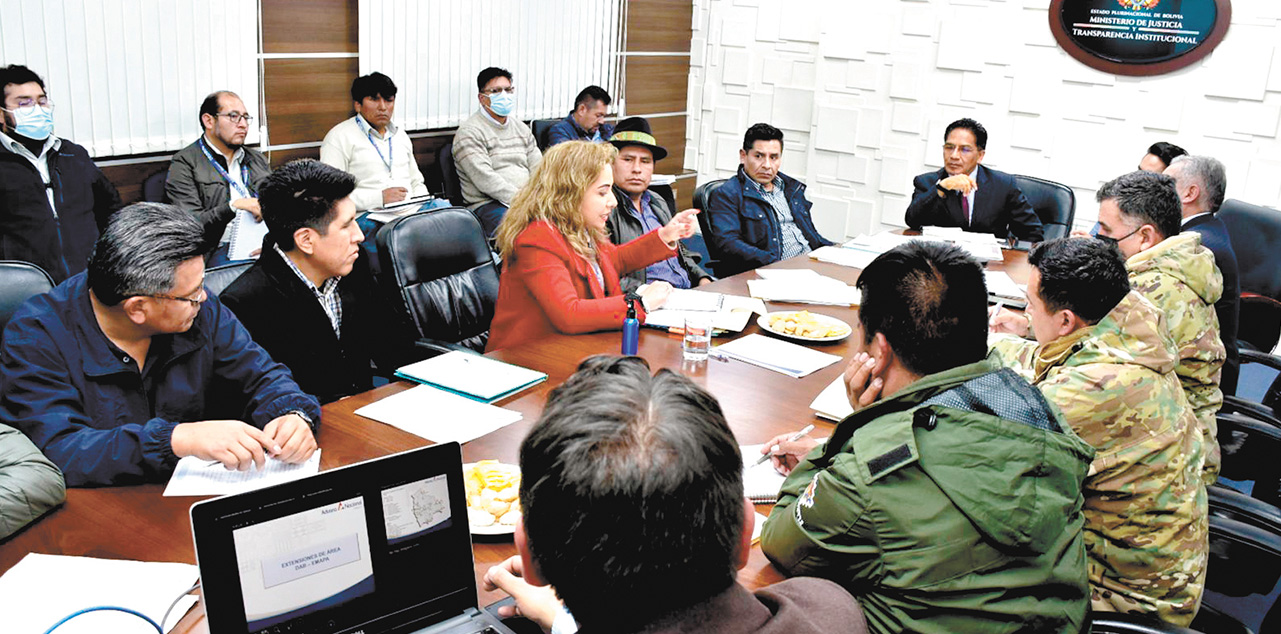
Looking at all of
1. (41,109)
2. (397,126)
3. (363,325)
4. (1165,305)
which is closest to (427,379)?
(363,325)

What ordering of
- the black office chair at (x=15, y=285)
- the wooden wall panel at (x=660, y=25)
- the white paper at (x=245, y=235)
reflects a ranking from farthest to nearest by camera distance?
the wooden wall panel at (x=660, y=25)
the white paper at (x=245, y=235)
the black office chair at (x=15, y=285)

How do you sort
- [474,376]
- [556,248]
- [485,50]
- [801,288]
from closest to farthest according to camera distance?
[474,376] → [556,248] → [801,288] → [485,50]

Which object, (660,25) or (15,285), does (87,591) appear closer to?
(15,285)

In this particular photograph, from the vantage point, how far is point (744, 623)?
3.14ft

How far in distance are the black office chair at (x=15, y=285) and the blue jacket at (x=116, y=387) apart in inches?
16.5

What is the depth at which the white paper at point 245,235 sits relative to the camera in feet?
14.6

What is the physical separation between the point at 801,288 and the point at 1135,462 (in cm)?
175

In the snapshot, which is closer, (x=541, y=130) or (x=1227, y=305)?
(x=1227, y=305)

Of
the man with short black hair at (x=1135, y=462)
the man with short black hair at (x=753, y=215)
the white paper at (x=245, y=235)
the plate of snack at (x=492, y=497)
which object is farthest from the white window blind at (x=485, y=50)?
the man with short black hair at (x=1135, y=462)

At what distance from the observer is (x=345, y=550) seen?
4.18 ft

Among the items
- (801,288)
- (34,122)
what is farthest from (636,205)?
(34,122)

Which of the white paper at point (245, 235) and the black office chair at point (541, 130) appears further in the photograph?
the black office chair at point (541, 130)

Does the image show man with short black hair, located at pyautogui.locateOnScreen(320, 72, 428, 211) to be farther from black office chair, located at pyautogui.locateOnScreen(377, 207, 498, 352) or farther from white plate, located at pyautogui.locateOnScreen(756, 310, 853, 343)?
white plate, located at pyautogui.locateOnScreen(756, 310, 853, 343)

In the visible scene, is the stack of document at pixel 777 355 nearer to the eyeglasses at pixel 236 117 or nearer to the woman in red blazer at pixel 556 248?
the woman in red blazer at pixel 556 248
